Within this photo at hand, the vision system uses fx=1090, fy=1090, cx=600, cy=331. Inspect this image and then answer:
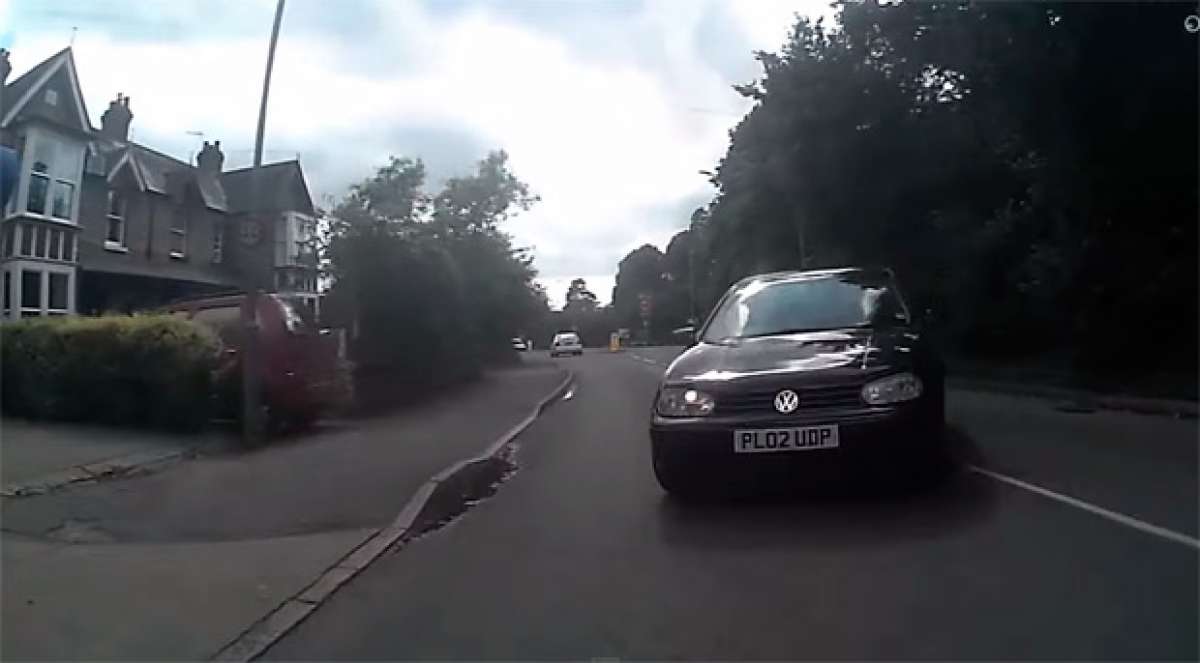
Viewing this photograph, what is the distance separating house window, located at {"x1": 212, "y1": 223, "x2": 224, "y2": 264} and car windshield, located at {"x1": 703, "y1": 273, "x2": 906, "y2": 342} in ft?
33.4

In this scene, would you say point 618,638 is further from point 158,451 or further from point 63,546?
point 158,451

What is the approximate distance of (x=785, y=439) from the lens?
631 centimetres

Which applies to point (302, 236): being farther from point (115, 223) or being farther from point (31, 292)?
point (31, 292)

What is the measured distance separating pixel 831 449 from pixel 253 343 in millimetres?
7341

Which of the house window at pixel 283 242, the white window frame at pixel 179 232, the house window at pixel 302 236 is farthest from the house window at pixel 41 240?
the house window at pixel 302 236

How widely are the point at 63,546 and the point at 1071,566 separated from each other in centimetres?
551

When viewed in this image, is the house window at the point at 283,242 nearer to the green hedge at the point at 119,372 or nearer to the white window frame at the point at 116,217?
the white window frame at the point at 116,217

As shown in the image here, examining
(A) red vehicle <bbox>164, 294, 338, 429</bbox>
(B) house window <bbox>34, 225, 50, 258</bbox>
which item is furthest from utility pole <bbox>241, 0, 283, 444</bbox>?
(B) house window <bbox>34, 225, 50, 258</bbox>

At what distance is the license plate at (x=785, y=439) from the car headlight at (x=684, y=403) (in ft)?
1.00

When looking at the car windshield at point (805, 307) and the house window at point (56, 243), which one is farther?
the house window at point (56, 243)

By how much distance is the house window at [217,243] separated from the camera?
1645 cm

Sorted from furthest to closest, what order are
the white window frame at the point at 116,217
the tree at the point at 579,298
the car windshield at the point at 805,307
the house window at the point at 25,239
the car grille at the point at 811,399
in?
the tree at the point at 579,298 → the white window frame at the point at 116,217 → the house window at the point at 25,239 → the car windshield at the point at 805,307 → the car grille at the point at 811,399

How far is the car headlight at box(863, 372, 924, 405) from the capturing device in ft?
20.9

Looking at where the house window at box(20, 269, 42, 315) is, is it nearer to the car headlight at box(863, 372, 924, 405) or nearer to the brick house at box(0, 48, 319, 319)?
the brick house at box(0, 48, 319, 319)
